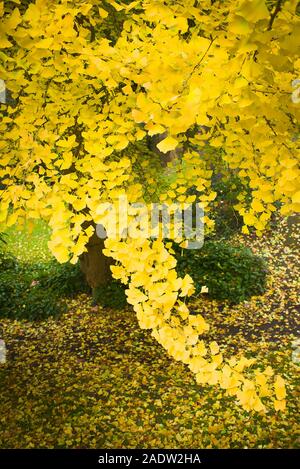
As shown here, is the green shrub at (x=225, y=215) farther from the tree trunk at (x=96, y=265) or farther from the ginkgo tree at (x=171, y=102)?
the ginkgo tree at (x=171, y=102)

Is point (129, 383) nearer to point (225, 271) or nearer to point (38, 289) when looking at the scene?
point (225, 271)

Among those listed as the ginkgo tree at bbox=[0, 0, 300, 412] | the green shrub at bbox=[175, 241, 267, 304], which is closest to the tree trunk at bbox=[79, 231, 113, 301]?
the green shrub at bbox=[175, 241, 267, 304]

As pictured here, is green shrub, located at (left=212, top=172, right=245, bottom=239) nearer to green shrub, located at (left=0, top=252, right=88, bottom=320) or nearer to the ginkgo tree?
green shrub, located at (left=0, top=252, right=88, bottom=320)

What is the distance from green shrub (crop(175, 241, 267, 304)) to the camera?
803 centimetres

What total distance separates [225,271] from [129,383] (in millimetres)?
3368

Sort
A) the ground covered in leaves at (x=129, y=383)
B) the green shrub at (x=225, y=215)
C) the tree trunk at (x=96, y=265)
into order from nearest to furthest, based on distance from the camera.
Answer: the ground covered in leaves at (x=129, y=383) < the tree trunk at (x=96, y=265) < the green shrub at (x=225, y=215)

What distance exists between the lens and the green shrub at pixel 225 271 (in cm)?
803

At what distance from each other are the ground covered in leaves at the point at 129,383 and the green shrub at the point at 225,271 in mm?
248

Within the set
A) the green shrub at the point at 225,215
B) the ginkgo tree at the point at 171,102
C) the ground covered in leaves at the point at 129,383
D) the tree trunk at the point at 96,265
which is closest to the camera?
the ginkgo tree at the point at 171,102

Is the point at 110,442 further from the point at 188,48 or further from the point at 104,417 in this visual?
the point at 188,48

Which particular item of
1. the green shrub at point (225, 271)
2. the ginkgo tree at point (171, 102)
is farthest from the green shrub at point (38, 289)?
the ginkgo tree at point (171, 102)

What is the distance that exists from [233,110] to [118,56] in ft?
2.25

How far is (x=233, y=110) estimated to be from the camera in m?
A: 2.14

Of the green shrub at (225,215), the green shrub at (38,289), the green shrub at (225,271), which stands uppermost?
the green shrub at (225,271)
